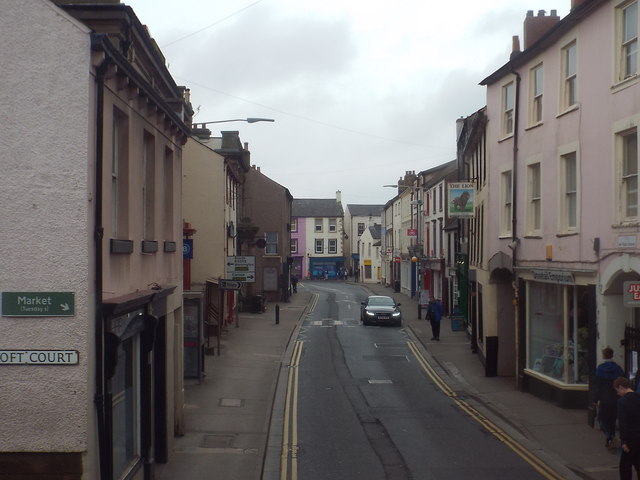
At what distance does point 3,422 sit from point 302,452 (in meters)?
7.22

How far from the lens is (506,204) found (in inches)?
947

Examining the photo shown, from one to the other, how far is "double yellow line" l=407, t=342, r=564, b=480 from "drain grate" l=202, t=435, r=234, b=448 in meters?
5.48

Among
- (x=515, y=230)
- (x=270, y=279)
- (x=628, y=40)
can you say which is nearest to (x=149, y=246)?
(x=628, y=40)

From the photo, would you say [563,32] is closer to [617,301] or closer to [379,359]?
[617,301]

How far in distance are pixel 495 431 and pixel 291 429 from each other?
14.3 ft

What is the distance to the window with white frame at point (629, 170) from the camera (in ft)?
50.8

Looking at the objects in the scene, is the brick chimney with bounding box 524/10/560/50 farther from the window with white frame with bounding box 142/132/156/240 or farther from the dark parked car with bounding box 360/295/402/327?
the dark parked car with bounding box 360/295/402/327

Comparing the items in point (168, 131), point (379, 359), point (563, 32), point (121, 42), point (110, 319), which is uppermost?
point (563, 32)

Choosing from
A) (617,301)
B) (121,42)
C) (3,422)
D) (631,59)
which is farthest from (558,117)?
(3,422)

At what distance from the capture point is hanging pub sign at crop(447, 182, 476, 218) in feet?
90.2

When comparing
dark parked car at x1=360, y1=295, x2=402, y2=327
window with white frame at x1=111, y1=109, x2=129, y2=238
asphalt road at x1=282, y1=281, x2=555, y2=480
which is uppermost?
window with white frame at x1=111, y1=109, x2=129, y2=238

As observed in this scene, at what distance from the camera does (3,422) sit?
8945mm

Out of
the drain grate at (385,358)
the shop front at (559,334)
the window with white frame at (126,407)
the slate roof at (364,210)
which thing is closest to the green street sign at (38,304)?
the window with white frame at (126,407)

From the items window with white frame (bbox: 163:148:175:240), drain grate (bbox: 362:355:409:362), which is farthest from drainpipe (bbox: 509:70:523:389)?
window with white frame (bbox: 163:148:175:240)
